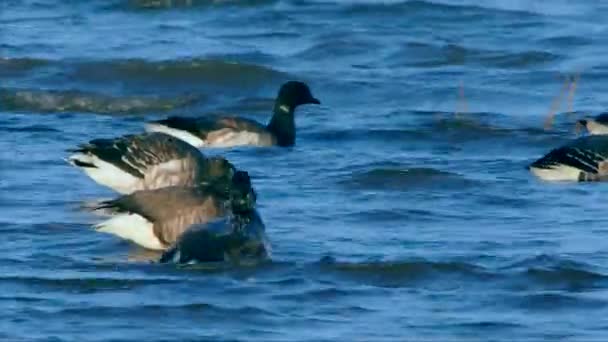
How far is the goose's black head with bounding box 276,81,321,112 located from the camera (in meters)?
19.6

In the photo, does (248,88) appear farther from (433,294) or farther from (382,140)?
(433,294)

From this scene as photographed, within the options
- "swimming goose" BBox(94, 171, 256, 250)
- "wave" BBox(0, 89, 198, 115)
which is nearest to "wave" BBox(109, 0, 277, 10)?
"wave" BBox(0, 89, 198, 115)

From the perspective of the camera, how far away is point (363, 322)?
38.0 ft

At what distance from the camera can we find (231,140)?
1844cm

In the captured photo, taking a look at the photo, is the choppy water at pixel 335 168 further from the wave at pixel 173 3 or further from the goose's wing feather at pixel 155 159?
the goose's wing feather at pixel 155 159

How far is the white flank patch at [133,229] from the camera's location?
43.9ft

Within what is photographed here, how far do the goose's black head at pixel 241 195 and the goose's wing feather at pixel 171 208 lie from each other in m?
0.08

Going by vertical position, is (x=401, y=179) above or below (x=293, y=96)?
below

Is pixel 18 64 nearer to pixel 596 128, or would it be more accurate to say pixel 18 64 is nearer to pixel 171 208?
pixel 596 128

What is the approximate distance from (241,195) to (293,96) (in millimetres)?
5823

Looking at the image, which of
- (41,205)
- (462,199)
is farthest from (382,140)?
(41,205)

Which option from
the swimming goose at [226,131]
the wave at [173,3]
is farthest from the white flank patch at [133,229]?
the wave at [173,3]

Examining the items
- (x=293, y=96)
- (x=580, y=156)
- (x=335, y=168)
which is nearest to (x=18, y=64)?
(x=293, y=96)

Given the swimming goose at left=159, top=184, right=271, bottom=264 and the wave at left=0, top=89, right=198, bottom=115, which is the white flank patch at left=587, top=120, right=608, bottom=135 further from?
the swimming goose at left=159, top=184, right=271, bottom=264
